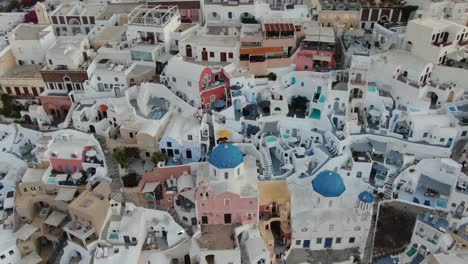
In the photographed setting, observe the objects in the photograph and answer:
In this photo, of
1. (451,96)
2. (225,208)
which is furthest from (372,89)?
(225,208)

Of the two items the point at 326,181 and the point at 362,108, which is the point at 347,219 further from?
the point at 362,108

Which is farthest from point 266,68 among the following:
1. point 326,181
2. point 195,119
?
point 326,181

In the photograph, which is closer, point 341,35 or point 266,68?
point 266,68

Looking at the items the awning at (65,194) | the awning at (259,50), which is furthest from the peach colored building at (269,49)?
the awning at (65,194)

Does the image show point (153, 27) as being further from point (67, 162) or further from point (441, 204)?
point (441, 204)

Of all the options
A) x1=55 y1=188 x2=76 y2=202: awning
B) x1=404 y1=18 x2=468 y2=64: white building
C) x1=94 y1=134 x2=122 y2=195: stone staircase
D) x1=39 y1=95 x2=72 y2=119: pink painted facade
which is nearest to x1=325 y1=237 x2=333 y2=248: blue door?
x1=94 y1=134 x2=122 y2=195: stone staircase

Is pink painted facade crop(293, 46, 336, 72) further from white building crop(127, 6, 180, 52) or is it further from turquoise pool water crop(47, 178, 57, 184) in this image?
turquoise pool water crop(47, 178, 57, 184)
